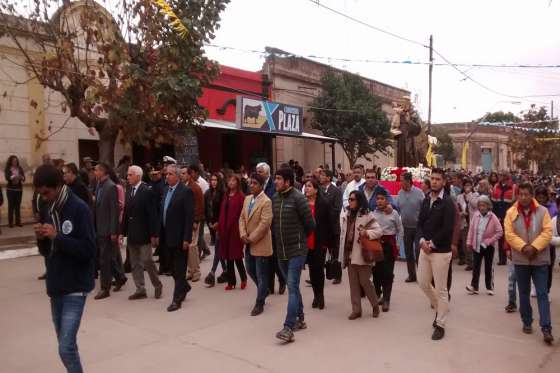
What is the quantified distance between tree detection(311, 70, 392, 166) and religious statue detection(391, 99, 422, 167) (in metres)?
10.8

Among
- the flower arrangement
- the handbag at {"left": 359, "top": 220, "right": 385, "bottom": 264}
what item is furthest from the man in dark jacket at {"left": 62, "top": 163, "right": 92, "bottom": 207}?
the flower arrangement

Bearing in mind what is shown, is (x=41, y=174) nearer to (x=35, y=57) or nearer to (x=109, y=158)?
(x=109, y=158)

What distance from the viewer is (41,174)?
3.31 metres

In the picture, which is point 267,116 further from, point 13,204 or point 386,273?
point 386,273

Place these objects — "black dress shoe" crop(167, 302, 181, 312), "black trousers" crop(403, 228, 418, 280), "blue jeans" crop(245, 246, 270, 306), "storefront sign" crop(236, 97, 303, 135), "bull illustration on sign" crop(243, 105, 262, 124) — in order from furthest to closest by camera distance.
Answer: "bull illustration on sign" crop(243, 105, 262, 124)
"storefront sign" crop(236, 97, 303, 135)
"black trousers" crop(403, 228, 418, 280)
"black dress shoe" crop(167, 302, 181, 312)
"blue jeans" crop(245, 246, 270, 306)

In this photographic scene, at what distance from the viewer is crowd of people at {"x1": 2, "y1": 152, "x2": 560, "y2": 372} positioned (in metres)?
3.43

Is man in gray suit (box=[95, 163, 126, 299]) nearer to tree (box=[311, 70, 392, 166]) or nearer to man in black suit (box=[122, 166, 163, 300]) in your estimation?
man in black suit (box=[122, 166, 163, 300])

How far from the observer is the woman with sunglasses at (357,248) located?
5.84 meters

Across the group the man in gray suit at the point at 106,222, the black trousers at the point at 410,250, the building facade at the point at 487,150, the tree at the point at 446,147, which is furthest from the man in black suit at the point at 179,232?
the tree at the point at 446,147

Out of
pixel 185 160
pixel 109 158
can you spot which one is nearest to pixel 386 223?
pixel 109 158

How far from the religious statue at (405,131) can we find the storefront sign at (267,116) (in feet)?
19.1

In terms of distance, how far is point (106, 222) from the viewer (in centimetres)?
682

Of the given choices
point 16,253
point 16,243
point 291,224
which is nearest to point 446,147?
point 16,243

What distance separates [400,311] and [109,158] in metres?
8.71
